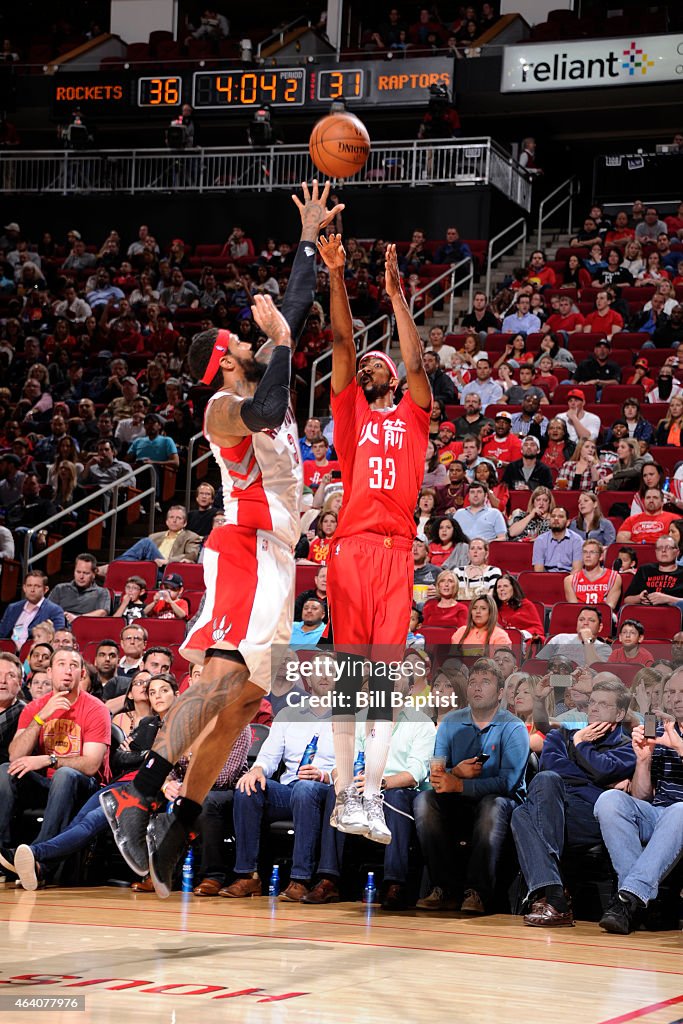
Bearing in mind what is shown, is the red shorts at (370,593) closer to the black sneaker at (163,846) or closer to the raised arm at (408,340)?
the raised arm at (408,340)

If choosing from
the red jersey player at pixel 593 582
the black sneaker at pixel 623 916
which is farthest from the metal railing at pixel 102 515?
the black sneaker at pixel 623 916

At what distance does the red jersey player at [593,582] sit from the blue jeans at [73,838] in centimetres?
391

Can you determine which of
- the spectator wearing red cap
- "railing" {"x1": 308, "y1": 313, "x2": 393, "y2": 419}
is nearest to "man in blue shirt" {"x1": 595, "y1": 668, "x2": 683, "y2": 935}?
the spectator wearing red cap

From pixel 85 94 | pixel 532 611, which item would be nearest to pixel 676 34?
pixel 85 94

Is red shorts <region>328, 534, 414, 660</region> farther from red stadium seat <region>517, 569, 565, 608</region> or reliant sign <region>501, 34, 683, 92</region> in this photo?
reliant sign <region>501, 34, 683, 92</region>

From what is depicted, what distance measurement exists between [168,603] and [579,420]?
4.32 meters

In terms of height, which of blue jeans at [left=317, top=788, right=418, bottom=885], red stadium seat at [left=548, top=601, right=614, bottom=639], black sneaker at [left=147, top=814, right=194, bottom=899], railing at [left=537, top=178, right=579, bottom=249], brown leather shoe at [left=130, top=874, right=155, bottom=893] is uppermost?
railing at [left=537, top=178, right=579, bottom=249]

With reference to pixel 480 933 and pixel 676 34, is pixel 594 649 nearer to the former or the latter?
pixel 480 933

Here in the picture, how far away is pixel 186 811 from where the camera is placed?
16.8 ft

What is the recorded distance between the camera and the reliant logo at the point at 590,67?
1953 centimetres

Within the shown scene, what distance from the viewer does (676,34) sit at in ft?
63.2

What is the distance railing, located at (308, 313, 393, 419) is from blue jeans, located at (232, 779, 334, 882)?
725 centimetres

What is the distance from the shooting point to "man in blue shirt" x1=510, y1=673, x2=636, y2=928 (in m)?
6.72

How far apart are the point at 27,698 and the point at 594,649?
4214mm
